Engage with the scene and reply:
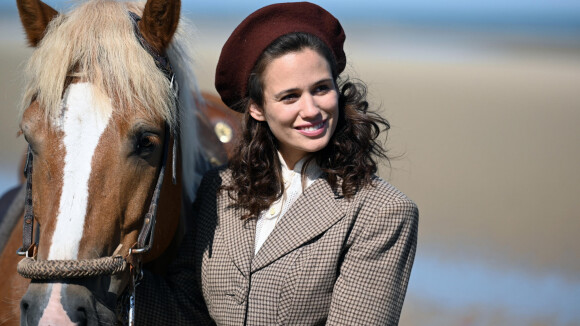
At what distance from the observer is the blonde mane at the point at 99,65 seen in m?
2.00

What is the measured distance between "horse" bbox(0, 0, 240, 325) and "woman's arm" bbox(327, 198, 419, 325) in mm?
638

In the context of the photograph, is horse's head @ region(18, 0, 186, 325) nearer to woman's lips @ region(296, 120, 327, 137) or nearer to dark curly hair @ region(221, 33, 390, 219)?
dark curly hair @ region(221, 33, 390, 219)

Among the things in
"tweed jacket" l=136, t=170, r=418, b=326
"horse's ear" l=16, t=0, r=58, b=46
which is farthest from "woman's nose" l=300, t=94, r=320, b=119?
"horse's ear" l=16, t=0, r=58, b=46

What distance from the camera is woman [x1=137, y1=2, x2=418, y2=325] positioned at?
7.04 ft

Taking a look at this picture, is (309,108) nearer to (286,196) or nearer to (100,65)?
(286,196)

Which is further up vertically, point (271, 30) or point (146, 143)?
point (271, 30)

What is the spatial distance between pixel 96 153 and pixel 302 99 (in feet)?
2.24

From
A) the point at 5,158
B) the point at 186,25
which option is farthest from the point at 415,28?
the point at 186,25

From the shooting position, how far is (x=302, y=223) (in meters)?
2.25

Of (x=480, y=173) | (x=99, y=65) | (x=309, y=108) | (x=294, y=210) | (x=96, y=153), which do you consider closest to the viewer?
(x=96, y=153)

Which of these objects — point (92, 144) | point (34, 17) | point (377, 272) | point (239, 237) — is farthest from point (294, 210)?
point (34, 17)

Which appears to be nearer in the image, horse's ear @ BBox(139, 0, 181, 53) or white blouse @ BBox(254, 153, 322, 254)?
horse's ear @ BBox(139, 0, 181, 53)

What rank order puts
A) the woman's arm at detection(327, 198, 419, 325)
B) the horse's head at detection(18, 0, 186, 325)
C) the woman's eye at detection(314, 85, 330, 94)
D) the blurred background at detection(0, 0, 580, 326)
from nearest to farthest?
1. the horse's head at detection(18, 0, 186, 325)
2. the woman's arm at detection(327, 198, 419, 325)
3. the woman's eye at detection(314, 85, 330, 94)
4. the blurred background at detection(0, 0, 580, 326)

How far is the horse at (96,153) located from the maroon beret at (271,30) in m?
0.22
